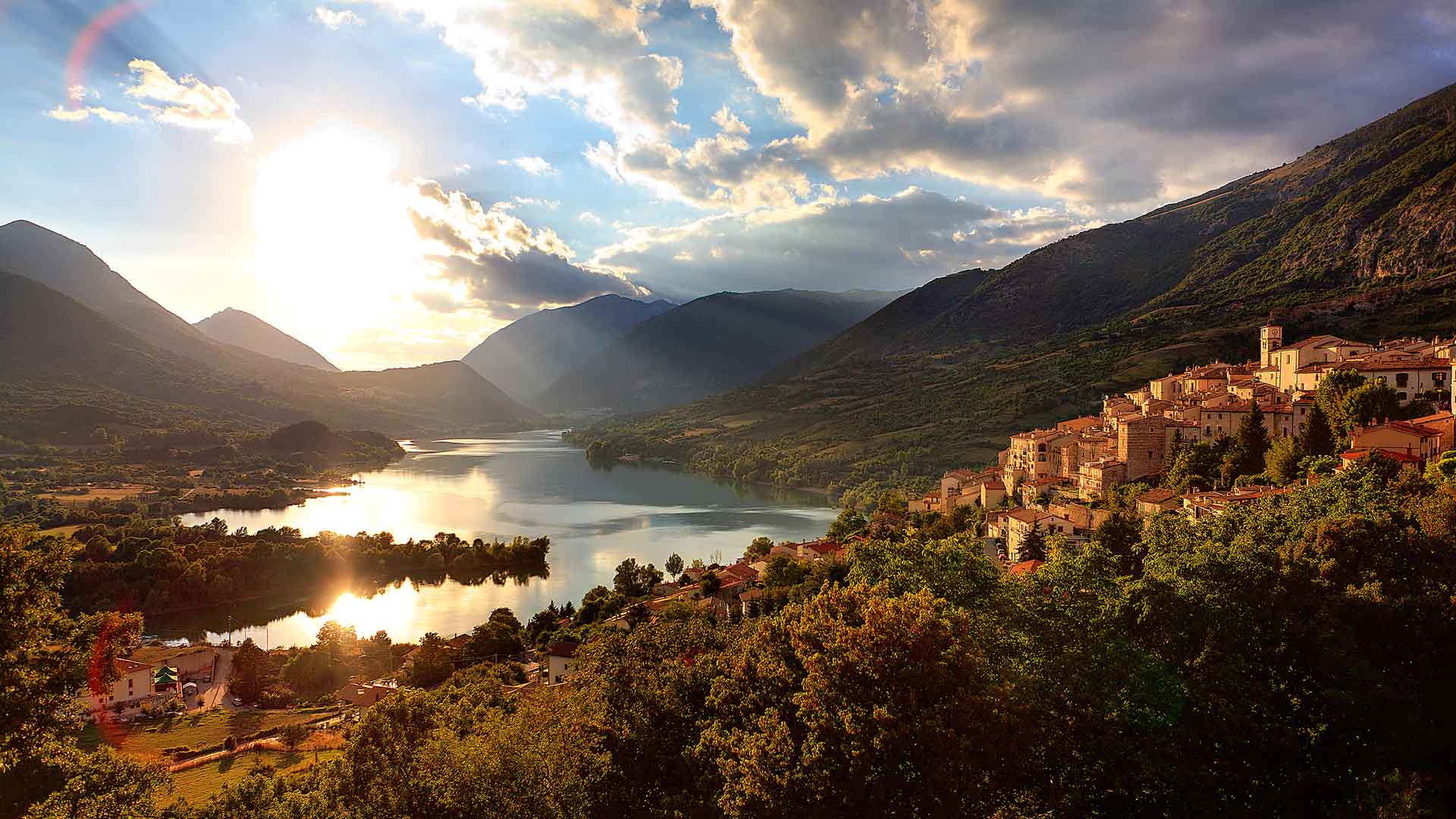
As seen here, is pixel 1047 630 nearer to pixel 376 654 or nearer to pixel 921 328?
pixel 376 654

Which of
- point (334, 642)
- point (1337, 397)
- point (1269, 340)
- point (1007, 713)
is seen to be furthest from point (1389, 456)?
point (334, 642)

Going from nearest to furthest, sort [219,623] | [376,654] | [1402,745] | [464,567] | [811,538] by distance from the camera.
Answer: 1. [1402,745]
2. [376,654]
3. [219,623]
4. [464,567]
5. [811,538]

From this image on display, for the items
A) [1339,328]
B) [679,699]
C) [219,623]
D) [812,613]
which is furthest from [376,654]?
[1339,328]

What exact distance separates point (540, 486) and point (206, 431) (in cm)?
6455

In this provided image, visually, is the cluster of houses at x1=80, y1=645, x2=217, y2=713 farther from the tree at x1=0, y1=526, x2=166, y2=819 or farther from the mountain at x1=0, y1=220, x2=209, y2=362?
the mountain at x1=0, y1=220, x2=209, y2=362

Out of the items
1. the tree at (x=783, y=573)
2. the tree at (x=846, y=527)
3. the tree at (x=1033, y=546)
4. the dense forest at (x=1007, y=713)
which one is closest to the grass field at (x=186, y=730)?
the dense forest at (x=1007, y=713)

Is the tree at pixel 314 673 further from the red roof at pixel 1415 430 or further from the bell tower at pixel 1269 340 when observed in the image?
the bell tower at pixel 1269 340

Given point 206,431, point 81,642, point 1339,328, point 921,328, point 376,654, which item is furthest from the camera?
point 921,328

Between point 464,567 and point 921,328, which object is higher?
point 921,328

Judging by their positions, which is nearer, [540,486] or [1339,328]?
[1339,328]

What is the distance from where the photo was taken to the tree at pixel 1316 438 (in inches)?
823

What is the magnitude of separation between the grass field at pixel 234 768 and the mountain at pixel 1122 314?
187 ft

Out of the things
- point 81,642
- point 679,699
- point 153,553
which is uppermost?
point 81,642

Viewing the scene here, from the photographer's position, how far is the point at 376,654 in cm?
2947
